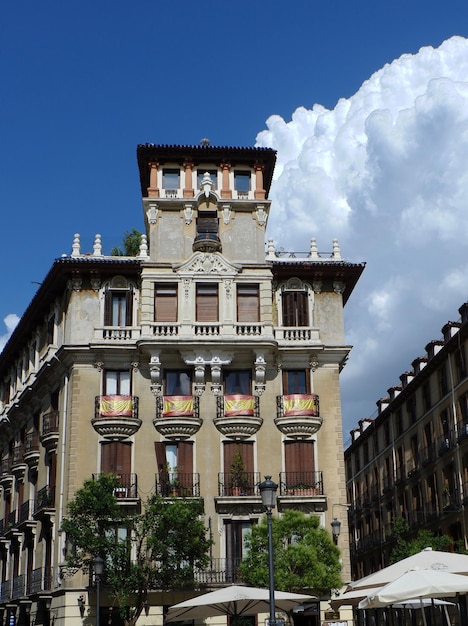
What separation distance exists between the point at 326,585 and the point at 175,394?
462 inches

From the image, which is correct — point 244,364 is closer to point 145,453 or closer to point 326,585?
point 145,453

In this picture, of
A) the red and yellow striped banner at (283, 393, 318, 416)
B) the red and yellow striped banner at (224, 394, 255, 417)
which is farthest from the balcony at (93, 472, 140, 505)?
the red and yellow striped banner at (283, 393, 318, 416)

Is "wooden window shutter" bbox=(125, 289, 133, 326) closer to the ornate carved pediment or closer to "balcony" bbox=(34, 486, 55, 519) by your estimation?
the ornate carved pediment

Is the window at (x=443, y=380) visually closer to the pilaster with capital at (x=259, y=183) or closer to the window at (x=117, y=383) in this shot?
the pilaster with capital at (x=259, y=183)

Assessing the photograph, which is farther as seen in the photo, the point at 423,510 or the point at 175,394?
the point at 423,510

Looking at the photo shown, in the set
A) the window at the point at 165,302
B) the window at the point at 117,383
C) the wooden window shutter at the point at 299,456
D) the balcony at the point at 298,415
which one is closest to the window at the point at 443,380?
the balcony at the point at 298,415

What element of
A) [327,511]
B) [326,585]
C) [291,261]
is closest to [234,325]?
[291,261]

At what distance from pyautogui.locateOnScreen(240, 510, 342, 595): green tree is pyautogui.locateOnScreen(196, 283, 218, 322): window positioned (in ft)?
35.5

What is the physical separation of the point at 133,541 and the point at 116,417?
5.88m

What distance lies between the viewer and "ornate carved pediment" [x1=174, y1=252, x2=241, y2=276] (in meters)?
42.5

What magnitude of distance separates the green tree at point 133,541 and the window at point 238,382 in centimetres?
663

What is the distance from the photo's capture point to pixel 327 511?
39688mm

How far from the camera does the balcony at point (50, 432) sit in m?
42.5

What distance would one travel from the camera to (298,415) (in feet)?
133
